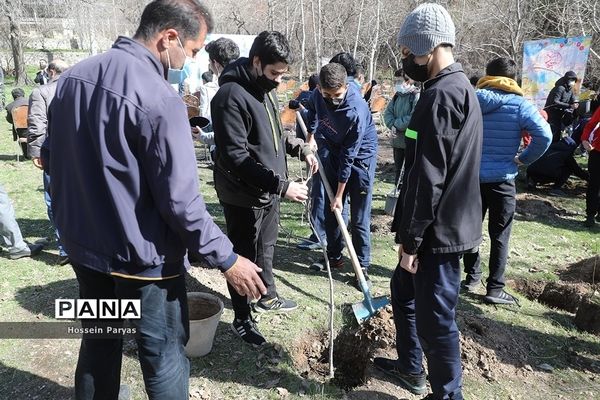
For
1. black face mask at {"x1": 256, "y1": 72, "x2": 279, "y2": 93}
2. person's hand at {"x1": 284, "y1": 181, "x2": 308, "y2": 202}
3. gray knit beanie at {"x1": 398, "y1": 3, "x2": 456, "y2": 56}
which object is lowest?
person's hand at {"x1": 284, "y1": 181, "x2": 308, "y2": 202}

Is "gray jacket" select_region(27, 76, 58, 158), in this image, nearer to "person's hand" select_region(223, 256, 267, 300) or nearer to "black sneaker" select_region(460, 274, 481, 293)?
"person's hand" select_region(223, 256, 267, 300)

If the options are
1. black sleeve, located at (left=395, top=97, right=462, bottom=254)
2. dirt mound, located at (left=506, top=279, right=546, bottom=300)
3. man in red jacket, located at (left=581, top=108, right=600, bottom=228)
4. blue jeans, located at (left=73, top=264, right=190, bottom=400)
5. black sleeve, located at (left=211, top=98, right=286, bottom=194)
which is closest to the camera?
blue jeans, located at (left=73, top=264, right=190, bottom=400)

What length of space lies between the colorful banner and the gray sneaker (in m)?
11.4

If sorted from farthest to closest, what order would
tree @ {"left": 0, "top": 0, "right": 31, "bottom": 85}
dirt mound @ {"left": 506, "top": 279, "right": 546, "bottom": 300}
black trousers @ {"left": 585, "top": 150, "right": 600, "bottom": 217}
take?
tree @ {"left": 0, "top": 0, "right": 31, "bottom": 85} < black trousers @ {"left": 585, "top": 150, "right": 600, "bottom": 217} < dirt mound @ {"left": 506, "top": 279, "right": 546, "bottom": 300}

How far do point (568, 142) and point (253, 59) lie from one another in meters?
7.20

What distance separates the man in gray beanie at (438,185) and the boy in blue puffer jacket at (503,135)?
164cm

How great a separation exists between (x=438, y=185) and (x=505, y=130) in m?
2.01

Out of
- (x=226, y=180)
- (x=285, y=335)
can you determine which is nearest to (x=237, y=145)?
(x=226, y=180)

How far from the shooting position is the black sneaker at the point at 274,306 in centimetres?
366

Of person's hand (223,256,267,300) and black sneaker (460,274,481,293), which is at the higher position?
person's hand (223,256,267,300)

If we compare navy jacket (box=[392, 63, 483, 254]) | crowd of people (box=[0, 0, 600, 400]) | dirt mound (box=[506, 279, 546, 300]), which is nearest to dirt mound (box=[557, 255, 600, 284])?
dirt mound (box=[506, 279, 546, 300])

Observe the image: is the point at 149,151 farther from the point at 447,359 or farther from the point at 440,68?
the point at 447,359

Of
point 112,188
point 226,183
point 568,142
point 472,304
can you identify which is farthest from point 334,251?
point 568,142

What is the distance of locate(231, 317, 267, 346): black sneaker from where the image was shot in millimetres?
3225
